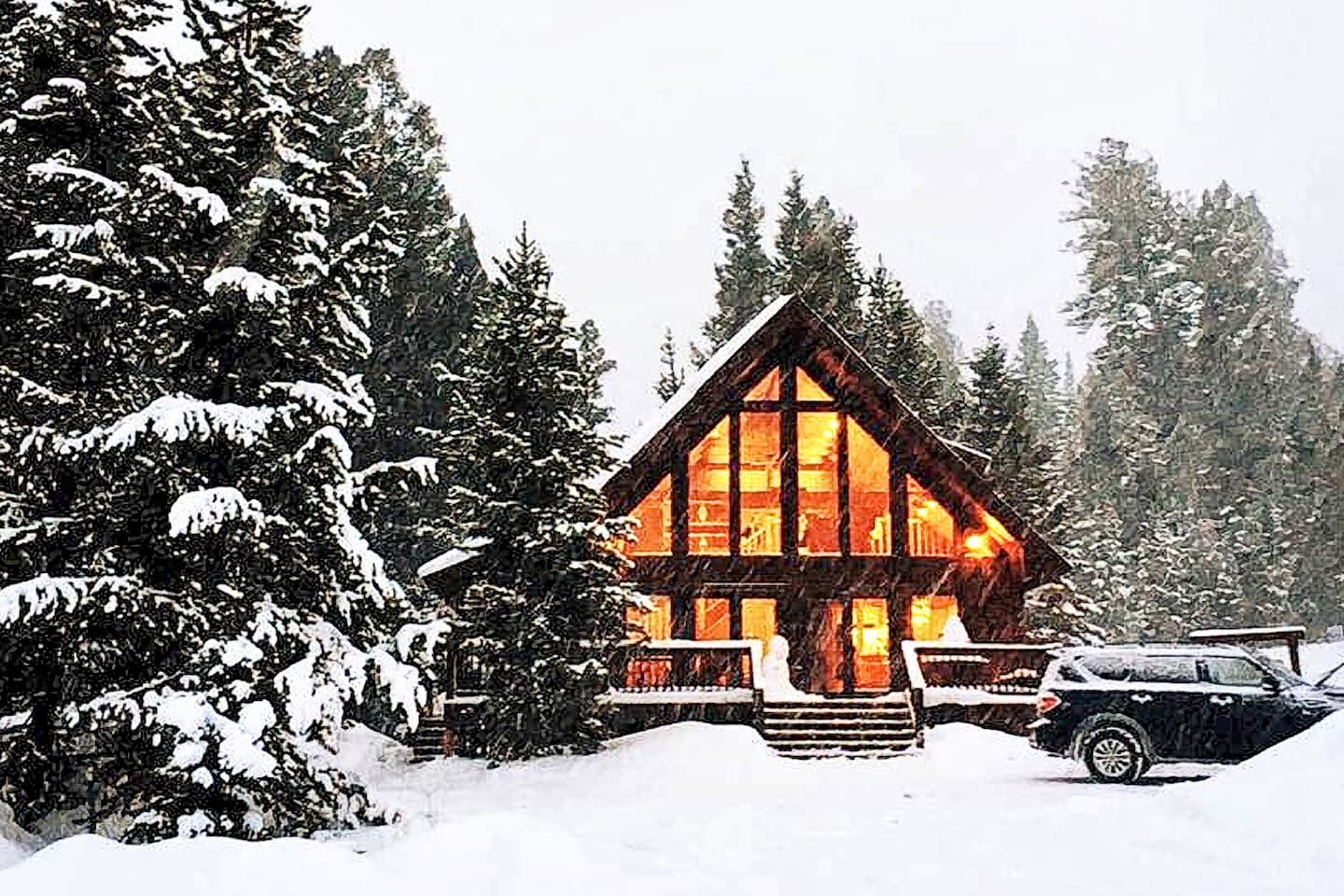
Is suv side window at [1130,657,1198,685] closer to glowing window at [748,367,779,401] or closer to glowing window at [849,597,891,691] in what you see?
glowing window at [849,597,891,691]

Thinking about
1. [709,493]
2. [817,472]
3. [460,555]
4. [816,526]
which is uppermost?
[817,472]

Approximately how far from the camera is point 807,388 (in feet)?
81.4

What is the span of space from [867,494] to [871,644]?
304 cm

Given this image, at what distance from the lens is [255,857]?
281 inches

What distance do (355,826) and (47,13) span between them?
9.43 metres

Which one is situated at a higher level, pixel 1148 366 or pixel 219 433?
pixel 1148 366

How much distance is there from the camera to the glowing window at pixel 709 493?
24188 mm

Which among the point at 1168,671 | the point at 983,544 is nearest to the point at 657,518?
the point at 983,544

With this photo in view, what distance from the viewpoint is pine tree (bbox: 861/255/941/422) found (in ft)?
125

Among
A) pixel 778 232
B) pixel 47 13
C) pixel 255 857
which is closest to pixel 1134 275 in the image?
pixel 778 232

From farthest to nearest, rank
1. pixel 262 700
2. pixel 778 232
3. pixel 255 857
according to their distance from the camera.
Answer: pixel 778 232 → pixel 262 700 → pixel 255 857

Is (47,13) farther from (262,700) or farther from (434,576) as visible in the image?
(434,576)

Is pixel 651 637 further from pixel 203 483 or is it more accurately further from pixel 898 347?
pixel 898 347

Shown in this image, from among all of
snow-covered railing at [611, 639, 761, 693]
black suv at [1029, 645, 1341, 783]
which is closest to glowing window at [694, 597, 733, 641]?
snow-covered railing at [611, 639, 761, 693]
